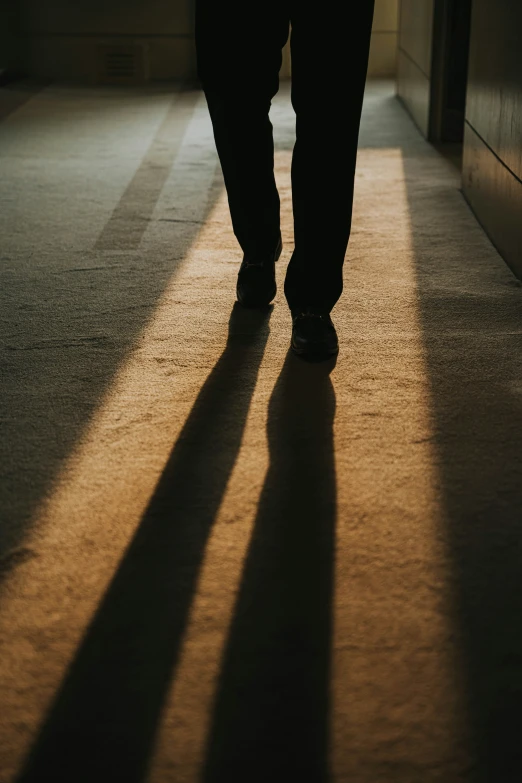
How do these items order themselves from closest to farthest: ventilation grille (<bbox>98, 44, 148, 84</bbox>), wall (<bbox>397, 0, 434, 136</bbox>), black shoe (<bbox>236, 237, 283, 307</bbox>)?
black shoe (<bbox>236, 237, 283, 307</bbox>) < wall (<bbox>397, 0, 434, 136</bbox>) < ventilation grille (<bbox>98, 44, 148, 84</bbox>)

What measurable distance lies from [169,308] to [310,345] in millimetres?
391

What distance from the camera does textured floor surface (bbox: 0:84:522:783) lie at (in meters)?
0.73

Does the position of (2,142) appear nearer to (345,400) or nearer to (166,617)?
(345,400)

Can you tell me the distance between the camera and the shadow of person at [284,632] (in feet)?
2.34

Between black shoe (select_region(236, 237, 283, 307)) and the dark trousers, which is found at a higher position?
the dark trousers

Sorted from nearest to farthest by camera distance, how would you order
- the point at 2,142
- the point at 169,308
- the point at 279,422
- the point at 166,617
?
the point at 166,617 → the point at 279,422 → the point at 169,308 → the point at 2,142

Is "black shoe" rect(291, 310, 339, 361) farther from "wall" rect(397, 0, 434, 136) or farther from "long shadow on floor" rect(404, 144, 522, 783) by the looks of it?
"wall" rect(397, 0, 434, 136)

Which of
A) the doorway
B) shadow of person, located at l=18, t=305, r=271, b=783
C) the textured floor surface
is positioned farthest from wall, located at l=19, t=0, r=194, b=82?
shadow of person, located at l=18, t=305, r=271, b=783

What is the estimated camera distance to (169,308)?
1743 mm

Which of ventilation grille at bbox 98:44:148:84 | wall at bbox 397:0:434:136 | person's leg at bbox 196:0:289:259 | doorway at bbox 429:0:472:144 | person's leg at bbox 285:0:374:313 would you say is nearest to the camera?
person's leg at bbox 285:0:374:313

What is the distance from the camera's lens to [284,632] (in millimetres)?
851

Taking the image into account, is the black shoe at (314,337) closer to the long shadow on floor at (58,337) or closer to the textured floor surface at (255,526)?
the textured floor surface at (255,526)

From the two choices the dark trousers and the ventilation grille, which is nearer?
the dark trousers

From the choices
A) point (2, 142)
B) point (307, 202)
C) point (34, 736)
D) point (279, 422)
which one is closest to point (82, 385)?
point (279, 422)
